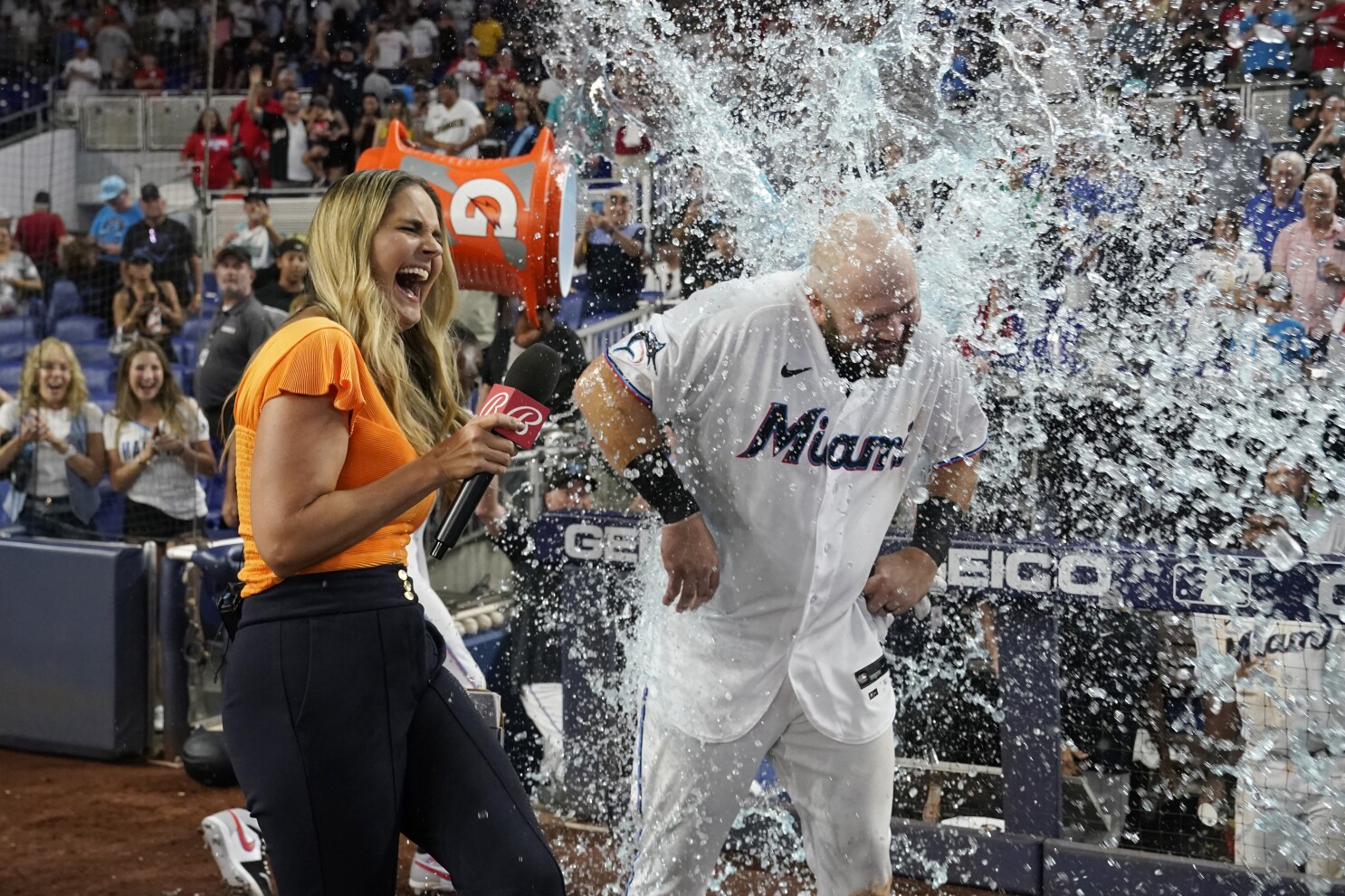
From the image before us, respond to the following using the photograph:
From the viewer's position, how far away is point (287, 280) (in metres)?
9.26

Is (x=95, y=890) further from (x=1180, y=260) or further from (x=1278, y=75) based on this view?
(x=1278, y=75)

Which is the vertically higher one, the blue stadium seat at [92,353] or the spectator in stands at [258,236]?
the spectator in stands at [258,236]

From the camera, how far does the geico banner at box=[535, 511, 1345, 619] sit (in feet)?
13.3

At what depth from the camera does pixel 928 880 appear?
4699 millimetres

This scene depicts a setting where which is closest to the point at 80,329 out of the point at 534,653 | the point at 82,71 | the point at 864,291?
the point at 82,71

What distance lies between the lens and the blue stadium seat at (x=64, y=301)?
1123cm

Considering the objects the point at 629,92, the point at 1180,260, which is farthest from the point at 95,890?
the point at 1180,260

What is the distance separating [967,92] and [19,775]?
535 cm

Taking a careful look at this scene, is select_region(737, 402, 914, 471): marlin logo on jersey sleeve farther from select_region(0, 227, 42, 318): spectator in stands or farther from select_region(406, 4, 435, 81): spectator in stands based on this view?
select_region(406, 4, 435, 81): spectator in stands

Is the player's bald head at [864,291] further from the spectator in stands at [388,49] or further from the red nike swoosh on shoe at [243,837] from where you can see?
the spectator in stands at [388,49]

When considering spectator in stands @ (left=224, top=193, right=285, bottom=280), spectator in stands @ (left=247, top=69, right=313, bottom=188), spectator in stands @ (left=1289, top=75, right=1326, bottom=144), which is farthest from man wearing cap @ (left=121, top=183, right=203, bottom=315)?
spectator in stands @ (left=1289, top=75, right=1326, bottom=144)

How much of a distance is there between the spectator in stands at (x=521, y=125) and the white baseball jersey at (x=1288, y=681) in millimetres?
6767

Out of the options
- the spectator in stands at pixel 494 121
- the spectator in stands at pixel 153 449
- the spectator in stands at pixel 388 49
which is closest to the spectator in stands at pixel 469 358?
the spectator in stands at pixel 153 449

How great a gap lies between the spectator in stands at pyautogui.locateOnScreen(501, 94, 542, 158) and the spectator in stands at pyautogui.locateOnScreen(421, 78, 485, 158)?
0.23 metres
